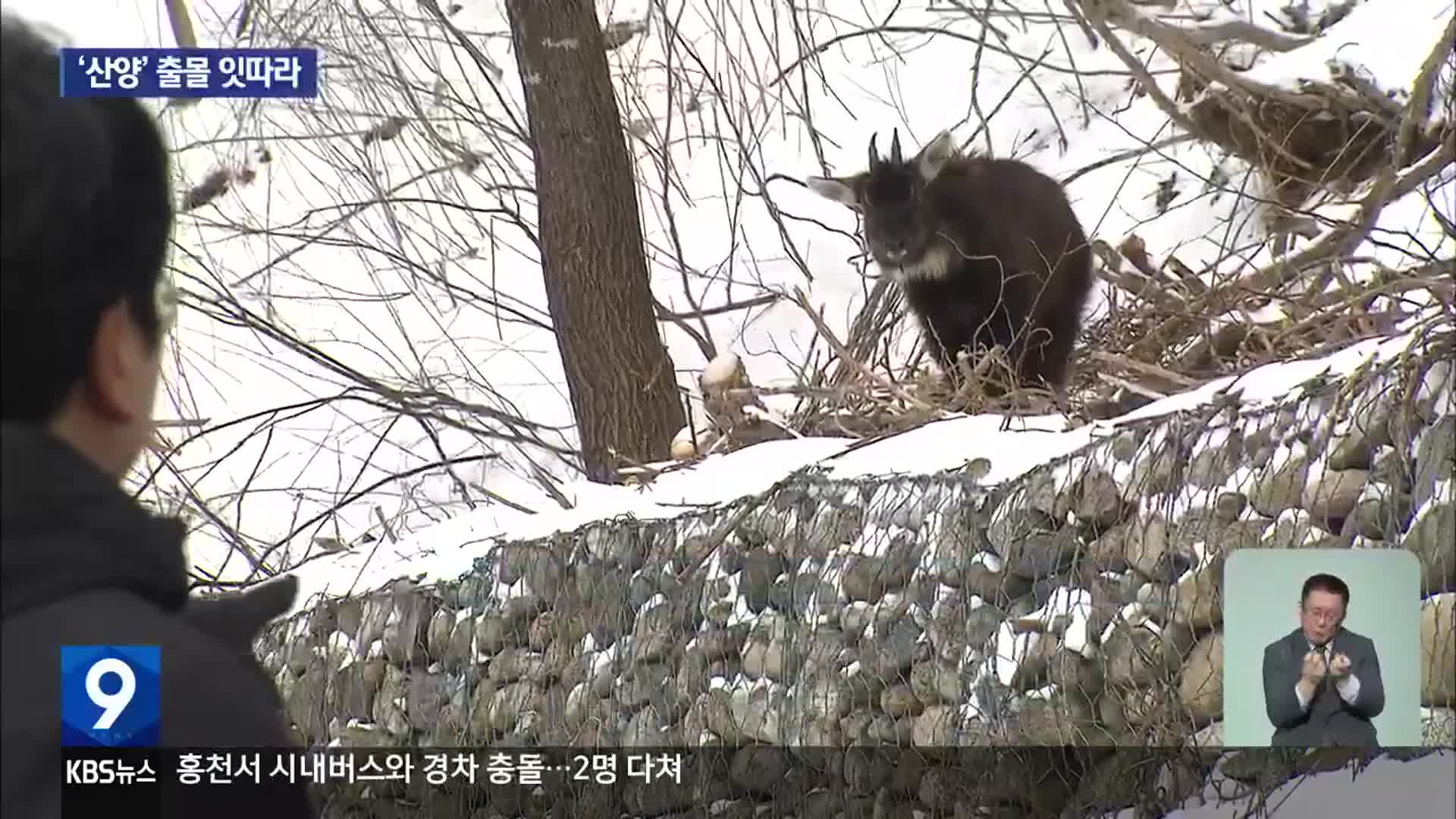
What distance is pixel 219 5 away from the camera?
3.31 meters

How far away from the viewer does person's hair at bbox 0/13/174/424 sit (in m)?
1.34

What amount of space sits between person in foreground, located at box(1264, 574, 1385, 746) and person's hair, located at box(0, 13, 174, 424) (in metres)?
1.60

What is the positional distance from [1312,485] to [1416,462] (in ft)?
0.53

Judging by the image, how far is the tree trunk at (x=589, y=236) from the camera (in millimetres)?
3504

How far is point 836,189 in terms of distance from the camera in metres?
3.11

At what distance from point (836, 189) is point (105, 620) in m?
2.20

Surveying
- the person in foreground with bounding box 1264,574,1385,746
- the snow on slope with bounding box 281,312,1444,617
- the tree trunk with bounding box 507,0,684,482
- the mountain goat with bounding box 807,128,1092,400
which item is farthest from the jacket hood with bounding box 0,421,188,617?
the tree trunk with bounding box 507,0,684,482

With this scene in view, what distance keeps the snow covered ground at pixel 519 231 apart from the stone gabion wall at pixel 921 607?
15cm

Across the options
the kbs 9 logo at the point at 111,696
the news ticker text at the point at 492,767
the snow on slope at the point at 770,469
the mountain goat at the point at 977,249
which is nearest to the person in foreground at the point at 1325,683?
the snow on slope at the point at 770,469

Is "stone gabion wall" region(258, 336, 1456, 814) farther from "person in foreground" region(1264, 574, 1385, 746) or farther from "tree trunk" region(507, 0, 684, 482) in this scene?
"tree trunk" region(507, 0, 684, 482)

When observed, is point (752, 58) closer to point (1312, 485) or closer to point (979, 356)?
point (979, 356)

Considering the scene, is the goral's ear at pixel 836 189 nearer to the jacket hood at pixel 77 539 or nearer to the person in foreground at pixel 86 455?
the person in foreground at pixel 86 455

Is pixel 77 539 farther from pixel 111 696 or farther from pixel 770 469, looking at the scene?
pixel 770 469

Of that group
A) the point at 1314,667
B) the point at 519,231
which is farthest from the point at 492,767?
the point at 1314,667
